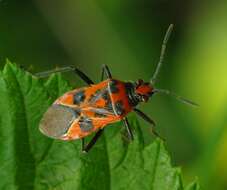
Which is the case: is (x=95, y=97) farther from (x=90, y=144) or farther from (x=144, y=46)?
(x=144, y=46)

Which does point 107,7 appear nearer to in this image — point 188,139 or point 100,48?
point 100,48

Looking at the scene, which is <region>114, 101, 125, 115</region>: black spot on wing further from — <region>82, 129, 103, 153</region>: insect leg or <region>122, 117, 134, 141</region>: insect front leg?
<region>82, 129, 103, 153</region>: insect leg

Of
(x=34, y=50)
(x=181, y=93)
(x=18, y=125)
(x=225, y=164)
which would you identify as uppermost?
(x=34, y=50)

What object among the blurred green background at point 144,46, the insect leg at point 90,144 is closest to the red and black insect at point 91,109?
the insect leg at point 90,144

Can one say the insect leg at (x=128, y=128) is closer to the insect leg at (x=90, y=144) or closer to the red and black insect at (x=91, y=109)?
the red and black insect at (x=91, y=109)

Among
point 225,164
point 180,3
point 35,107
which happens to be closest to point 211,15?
point 180,3

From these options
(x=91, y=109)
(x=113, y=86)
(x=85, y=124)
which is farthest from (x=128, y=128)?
(x=113, y=86)

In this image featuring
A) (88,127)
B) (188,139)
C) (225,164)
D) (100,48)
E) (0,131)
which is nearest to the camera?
(0,131)
